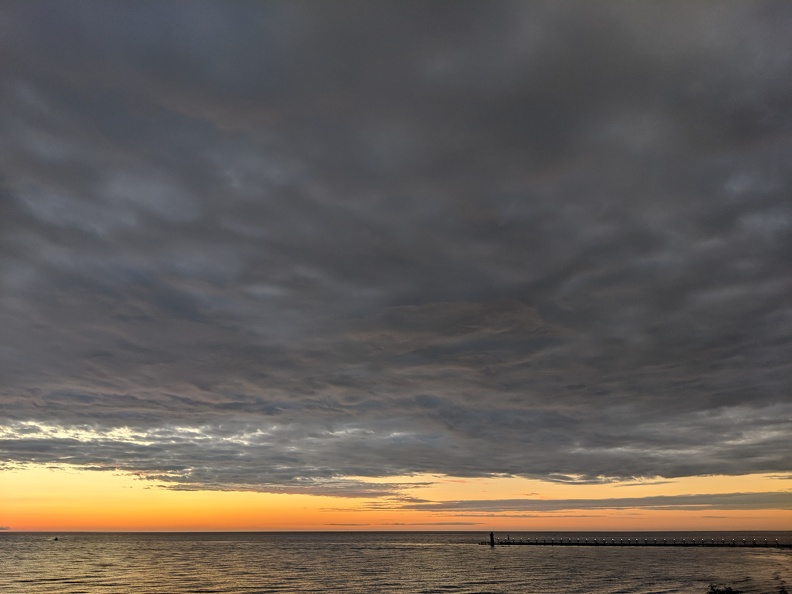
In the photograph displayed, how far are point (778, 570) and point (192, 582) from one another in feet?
289

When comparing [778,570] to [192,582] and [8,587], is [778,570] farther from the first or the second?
[8,587]

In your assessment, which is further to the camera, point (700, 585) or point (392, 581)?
point (392, 581)

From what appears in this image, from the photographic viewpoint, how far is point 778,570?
90125 mm

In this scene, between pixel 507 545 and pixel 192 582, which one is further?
pixel 507 545

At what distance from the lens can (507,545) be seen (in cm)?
19375

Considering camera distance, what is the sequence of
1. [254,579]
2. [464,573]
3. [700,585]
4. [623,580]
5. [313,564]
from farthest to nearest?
1. [313,564]
2. [464,573]
3. [254,579]
4. [623,580]
5. [700,585]

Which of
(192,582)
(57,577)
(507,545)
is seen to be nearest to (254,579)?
(192,582)

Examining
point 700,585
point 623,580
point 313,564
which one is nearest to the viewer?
point 700,585

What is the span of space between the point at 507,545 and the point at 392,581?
121871 millimetres

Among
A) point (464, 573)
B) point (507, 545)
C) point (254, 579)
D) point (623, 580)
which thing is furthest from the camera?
point (507, 545)

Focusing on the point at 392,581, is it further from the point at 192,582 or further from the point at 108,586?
the point at 108,586

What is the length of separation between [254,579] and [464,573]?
3336 centimetres

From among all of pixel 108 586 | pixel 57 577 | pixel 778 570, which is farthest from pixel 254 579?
pixel 778 570

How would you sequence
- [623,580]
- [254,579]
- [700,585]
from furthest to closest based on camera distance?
[254,579]
[623,580]
[700,585]
